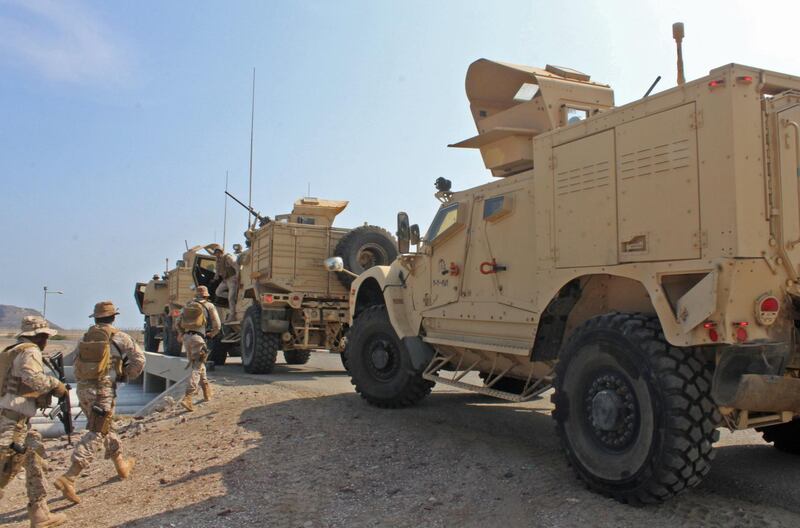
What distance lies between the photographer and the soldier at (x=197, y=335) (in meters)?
8.67

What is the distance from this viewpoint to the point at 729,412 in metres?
4.06

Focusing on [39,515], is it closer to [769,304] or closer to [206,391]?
[206,391]

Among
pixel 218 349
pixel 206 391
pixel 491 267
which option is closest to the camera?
pixel 491 267

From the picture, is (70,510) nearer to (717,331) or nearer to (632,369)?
(632,369)

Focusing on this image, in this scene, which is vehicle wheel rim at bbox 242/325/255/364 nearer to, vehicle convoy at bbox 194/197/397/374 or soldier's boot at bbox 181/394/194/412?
vehicle convoy at bbox 194/197/397/374

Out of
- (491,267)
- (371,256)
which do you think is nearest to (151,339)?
(371,256)

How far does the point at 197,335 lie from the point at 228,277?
18.4 ft

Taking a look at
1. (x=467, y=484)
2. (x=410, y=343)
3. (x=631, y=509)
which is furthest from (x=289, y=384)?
(x=631, y=509)

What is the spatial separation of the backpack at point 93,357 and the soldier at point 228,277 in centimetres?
801

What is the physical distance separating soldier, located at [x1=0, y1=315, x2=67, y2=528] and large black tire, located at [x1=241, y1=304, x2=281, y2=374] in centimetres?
Answer: 636

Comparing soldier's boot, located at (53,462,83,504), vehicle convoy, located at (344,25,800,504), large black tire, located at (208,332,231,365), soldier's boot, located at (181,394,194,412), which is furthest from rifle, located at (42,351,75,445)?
large black tire, located at (208,332,231,365)

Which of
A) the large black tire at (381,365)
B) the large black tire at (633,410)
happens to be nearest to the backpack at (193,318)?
the large black tire at (381,365)

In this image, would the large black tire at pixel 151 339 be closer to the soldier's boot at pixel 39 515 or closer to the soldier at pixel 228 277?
the soldier at pixel 228 277

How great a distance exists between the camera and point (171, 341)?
18.0 metres
